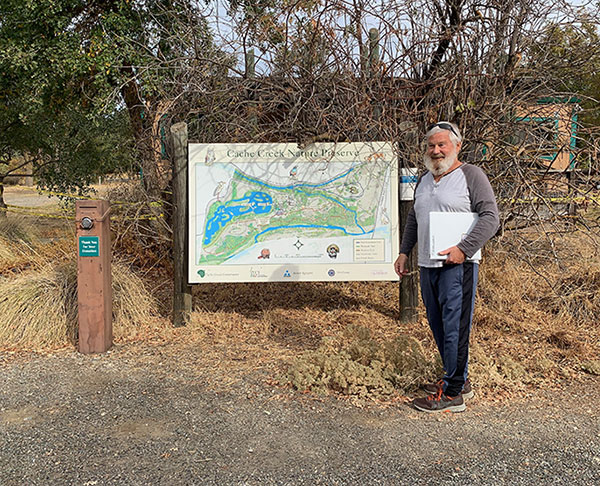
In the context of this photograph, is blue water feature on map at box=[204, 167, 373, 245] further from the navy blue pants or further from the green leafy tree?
the navy blue pants

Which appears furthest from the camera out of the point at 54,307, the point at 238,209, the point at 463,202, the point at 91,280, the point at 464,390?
the point at 238,209

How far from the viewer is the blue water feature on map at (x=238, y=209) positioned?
17.9 ft

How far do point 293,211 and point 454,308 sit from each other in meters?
2.36

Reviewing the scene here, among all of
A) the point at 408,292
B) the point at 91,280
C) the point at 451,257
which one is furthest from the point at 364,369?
the point at 91,280

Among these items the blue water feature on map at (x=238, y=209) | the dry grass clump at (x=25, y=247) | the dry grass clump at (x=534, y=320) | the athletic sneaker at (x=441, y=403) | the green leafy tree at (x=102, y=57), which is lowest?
the athletic sneaker at (x=441, y=403)

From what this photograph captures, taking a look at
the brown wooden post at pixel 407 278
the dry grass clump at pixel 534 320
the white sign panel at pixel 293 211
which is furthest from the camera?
the brown wooden post at pixel 407 278

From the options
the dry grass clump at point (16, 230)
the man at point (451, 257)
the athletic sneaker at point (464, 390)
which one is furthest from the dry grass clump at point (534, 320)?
the dry grass clump at point (16, 230)

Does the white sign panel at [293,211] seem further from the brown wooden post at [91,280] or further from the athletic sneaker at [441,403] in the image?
the athletic sneaker at [441,403]

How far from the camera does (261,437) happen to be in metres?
3.29

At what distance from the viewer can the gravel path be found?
284 centimetres

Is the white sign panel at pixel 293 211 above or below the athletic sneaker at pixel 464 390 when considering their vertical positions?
above

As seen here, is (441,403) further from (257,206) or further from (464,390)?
(257,206)

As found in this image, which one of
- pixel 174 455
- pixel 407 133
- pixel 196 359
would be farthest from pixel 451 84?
pixel 174 455

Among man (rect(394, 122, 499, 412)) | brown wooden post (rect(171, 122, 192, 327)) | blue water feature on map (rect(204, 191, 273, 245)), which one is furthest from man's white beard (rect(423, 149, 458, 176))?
brown wooden post (rect(171, 122, 192, 327))
